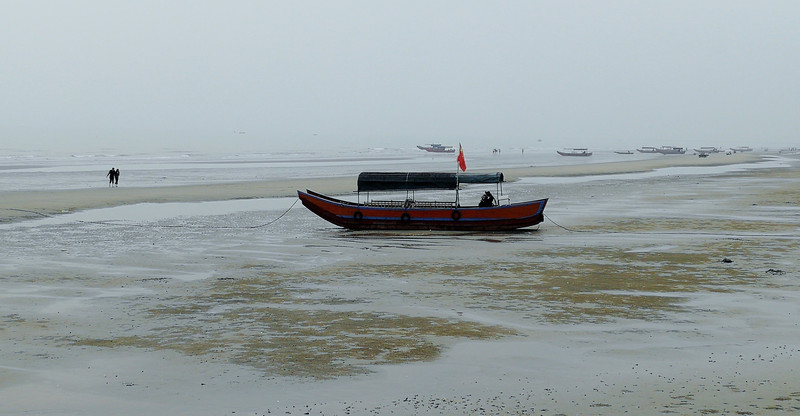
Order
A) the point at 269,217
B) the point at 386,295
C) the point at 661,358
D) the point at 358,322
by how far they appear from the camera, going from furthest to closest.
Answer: the point at 269,217
the point at 386,295
the point at 358,322
the point at 661,358

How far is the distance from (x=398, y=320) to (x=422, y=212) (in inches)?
649

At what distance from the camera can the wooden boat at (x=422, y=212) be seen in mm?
32281

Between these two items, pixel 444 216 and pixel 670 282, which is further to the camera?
pixel 444 216

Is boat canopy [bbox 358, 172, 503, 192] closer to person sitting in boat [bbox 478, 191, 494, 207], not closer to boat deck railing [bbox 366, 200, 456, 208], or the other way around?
boat deck railing [bbox 366, 200, 456, 208]

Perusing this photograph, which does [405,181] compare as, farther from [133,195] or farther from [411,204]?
[133,195]

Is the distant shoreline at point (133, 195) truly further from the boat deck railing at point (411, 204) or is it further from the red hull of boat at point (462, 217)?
the red hull of boat at point (462, 217)

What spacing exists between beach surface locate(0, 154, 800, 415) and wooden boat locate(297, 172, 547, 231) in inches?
36.3

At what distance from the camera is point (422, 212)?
32.4 meters

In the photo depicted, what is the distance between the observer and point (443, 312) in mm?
16797

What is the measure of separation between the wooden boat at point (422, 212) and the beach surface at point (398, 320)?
922 millimetres

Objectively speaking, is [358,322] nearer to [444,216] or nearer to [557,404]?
[557,404]

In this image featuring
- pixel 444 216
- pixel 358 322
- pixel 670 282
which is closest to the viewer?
pixel 358 322

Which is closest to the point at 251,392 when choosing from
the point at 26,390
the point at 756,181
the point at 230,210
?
the point at 26,390

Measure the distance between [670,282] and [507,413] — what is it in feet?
34.9
